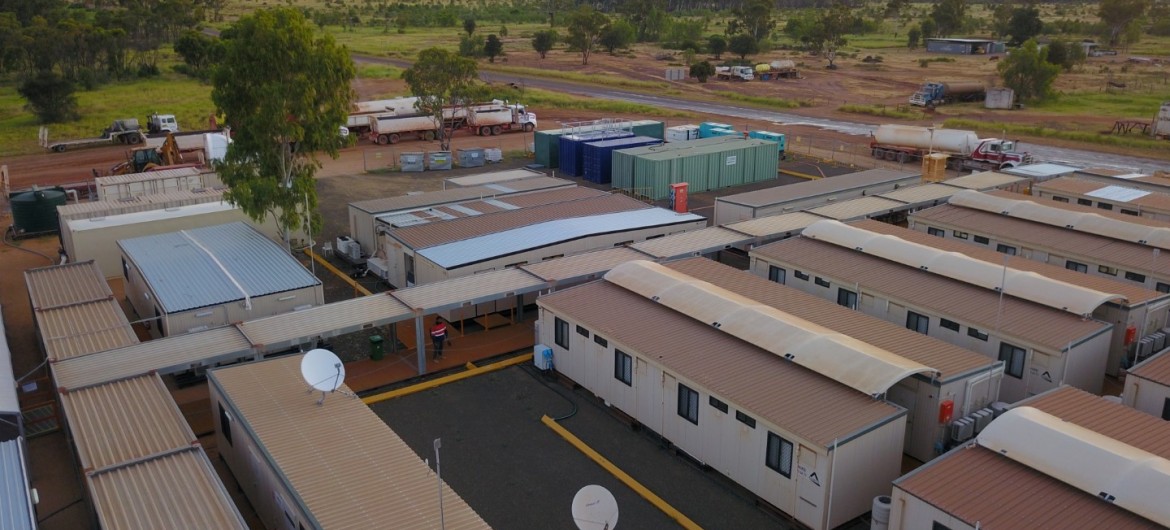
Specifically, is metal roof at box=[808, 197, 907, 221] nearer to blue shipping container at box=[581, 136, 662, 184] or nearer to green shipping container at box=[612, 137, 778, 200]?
green shipping container at box=[612, 137, 778, 200]

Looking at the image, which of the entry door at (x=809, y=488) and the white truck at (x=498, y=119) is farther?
the white truck at (x=498, y=119)

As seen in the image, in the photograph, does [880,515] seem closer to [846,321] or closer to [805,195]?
[846,321]

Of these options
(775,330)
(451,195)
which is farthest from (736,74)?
(775,330)

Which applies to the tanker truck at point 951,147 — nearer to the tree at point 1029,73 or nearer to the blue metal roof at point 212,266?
the tree at point 1029,73

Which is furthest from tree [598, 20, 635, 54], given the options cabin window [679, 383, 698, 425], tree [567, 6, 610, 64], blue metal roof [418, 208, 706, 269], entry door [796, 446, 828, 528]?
entry door [796, 446, 828, 528]

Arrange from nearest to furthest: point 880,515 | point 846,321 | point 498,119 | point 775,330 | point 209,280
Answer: point 880,515 < point 775,330 < point 846,321 < point 209,280 < point 498,119

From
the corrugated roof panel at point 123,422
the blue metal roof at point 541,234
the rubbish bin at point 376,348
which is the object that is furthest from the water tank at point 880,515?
the blue metal roof at point 541,234

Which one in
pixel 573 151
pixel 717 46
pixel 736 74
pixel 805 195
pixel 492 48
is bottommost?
pixel 805 195
